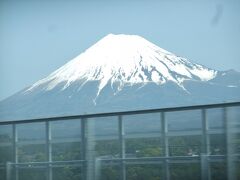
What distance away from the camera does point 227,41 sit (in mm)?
5438

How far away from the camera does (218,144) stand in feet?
11.7

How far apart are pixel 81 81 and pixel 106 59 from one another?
1.92ft

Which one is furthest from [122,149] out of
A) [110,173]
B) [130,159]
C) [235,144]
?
[235,144]

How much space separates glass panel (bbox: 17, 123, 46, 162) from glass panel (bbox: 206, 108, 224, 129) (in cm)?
141

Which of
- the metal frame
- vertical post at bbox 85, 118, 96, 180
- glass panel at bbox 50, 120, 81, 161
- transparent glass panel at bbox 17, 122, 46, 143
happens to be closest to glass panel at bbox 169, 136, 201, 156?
the metal frame

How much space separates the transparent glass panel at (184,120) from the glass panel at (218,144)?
0.14 metres

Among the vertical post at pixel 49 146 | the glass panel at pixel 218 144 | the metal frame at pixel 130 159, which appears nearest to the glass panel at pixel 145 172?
the metal frame at pixel 130 159

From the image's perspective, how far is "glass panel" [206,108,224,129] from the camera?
3609 millimetres

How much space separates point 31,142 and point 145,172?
107cm

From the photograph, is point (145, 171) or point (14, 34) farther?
point (14, 34)

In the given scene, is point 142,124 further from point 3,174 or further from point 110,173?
point 3,174

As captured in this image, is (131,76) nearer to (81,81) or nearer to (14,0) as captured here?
(81,81)

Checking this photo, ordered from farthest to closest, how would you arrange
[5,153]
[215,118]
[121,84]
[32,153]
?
[121,84], [5,153], [32,153], [215,118]

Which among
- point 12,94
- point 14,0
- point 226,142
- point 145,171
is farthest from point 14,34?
point 226,142
